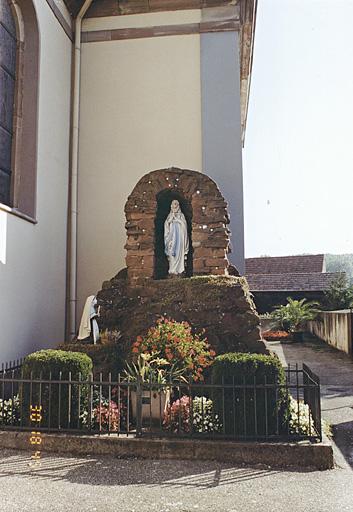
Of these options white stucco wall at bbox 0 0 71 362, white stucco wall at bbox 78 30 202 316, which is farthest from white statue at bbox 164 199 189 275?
white stucco wall at bbox 0 0 71 362

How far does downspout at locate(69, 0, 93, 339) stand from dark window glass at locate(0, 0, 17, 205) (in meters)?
2.04

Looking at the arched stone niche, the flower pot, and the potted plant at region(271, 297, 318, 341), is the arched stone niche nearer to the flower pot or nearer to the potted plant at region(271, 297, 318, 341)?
the flower pot

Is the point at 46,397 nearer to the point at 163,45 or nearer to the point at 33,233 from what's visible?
the point at 33,233

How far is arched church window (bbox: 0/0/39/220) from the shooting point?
979cm

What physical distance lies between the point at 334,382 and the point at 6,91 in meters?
9.04

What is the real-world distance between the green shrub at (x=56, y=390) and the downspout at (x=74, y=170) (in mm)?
4953

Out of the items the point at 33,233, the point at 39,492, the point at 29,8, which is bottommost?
the point at 39,492

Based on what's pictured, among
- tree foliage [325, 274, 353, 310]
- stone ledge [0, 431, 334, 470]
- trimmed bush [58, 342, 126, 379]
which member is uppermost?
tree foliage [325, 274, 353, 310]

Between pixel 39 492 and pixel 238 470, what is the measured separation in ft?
6.58

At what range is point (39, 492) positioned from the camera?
458 cm

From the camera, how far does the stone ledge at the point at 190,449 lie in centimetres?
534

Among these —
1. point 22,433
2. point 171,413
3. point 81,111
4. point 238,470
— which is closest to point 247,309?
point 171,413
